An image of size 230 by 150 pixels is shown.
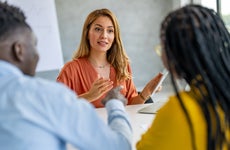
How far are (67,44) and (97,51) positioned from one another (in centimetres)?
130

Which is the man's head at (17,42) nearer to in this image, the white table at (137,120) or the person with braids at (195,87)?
the person with braids at (195,87)

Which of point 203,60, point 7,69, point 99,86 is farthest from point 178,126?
point 99,86

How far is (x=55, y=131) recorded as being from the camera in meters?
0.62

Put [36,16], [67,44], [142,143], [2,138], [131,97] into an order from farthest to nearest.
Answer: [67,44] → [36,16] → [131,97] → [142,143] → [2,138]

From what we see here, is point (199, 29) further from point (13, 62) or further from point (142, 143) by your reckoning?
point (13, 62)

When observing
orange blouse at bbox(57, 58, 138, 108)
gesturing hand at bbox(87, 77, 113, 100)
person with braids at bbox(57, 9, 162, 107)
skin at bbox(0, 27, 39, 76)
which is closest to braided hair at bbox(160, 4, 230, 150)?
skin at bbox(0, 27, 39, 76)

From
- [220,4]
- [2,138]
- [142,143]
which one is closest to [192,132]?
[142,143]

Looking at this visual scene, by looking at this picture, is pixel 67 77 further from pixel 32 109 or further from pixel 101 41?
pixel 32 109

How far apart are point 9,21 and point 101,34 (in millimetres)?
1223

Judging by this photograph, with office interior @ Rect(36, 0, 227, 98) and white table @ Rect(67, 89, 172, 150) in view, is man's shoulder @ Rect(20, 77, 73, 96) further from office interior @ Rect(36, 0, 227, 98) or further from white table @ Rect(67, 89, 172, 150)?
office interior @ Rect(36, 0, 227, 98)

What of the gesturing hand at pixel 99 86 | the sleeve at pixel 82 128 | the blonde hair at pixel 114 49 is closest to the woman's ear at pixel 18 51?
the sleeve at pixel 82 128

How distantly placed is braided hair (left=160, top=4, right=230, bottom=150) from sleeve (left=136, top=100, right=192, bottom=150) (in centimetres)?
2

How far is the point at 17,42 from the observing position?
0.68 m

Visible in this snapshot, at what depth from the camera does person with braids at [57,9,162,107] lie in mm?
1874
